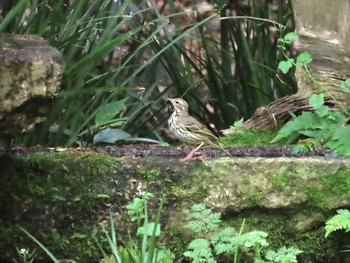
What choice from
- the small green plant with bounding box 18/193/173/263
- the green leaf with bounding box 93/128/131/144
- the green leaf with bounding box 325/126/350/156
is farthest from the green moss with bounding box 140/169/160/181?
the green leaf with bounding box 93/128/131/144

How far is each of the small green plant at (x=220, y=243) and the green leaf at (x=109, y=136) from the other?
128 cm

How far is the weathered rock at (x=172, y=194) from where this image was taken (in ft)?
13.0

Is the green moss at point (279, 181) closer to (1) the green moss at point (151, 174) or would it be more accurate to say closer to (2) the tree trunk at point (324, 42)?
(1) the green moss at point (151, 174)

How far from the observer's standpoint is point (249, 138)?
5074 millimetres

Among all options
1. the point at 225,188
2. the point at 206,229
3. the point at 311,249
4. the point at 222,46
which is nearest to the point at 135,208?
the point at 206,229

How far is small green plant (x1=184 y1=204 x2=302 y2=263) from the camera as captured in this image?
3560 mm

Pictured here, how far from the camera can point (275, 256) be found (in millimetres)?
3639

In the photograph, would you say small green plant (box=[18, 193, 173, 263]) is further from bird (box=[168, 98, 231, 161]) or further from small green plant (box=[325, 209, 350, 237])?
bird (box=[168, 98, 231, 161])

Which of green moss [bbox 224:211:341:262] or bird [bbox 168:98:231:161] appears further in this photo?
bird [bbox 168:98:231:161]

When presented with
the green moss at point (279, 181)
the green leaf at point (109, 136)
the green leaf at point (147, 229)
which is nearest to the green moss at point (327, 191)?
the green moss at point (279, 181)

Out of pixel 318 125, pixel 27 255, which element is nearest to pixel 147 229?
pixel 27 255

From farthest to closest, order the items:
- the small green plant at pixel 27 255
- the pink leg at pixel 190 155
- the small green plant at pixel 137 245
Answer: the pink leg at pixel 190 155
the small green plant at pixel 27 255
the small green plant at pixel 137 245

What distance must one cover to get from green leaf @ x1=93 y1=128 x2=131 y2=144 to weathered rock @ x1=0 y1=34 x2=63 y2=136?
4.84 feet

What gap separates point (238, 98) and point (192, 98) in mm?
352
